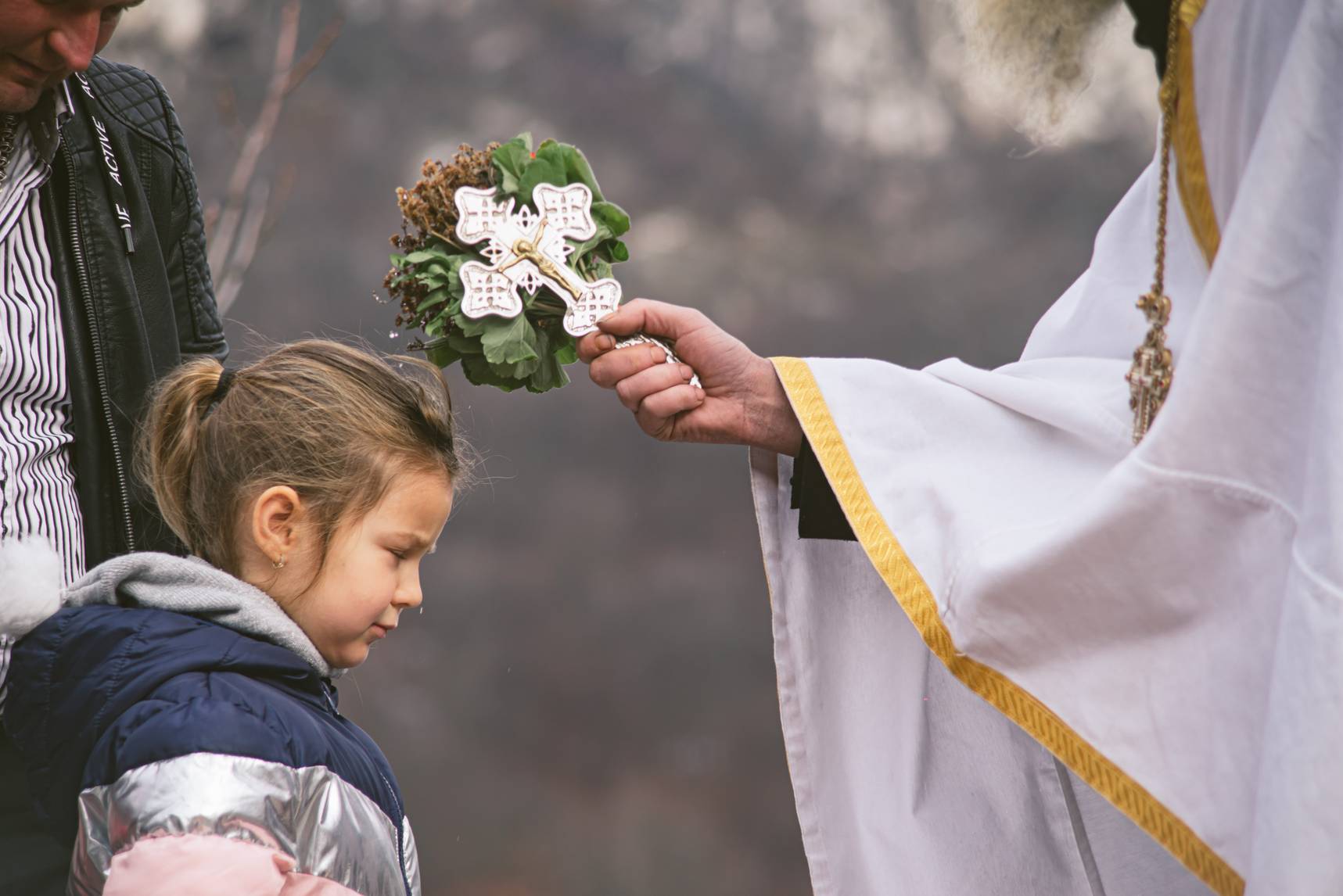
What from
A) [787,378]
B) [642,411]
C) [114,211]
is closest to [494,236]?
[642,411]

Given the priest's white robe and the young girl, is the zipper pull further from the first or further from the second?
the priest's white robe

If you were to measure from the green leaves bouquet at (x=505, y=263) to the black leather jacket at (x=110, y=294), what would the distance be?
1.18 ft

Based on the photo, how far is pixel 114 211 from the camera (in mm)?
1593

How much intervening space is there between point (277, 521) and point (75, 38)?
0.56 m

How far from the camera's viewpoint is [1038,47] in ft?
5.05

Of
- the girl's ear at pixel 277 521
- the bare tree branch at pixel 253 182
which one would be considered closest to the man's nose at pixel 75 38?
the girl's ear at pixel 277 521

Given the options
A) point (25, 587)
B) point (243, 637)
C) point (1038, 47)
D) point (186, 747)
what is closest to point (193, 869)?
point (186, 747)

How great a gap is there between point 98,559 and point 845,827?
950 mm

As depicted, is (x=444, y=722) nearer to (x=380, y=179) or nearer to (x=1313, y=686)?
(x=380, y=179)

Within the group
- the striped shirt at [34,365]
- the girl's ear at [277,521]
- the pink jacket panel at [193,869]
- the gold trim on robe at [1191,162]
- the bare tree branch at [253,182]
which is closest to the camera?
the pink jacket panel at [193,869]

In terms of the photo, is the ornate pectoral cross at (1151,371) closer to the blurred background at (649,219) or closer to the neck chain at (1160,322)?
the neck chain at (1160,322)

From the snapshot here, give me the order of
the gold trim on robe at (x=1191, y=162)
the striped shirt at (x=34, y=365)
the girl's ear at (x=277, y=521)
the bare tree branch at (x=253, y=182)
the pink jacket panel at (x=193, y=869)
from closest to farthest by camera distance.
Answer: the pink jacket panel at (x=193, y=869) → the gold trim on robe at (x=1191, y=162) → the girl's ear at (x=277, y=521) → the striped shirt at (x=34, y=365) → the bare tree branch at (x=253, y=182)

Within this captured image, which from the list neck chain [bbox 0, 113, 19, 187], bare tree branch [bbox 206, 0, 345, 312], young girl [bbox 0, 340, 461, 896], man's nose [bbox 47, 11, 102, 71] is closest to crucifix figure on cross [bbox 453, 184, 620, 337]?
young girl [bbox 0, 340, 461, 896]

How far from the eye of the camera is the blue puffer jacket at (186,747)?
43.6 inches
